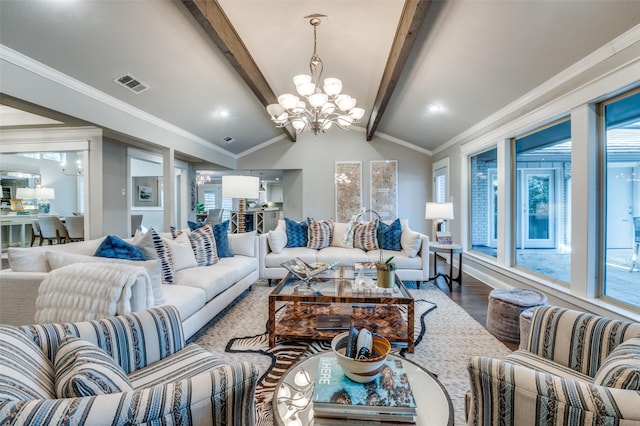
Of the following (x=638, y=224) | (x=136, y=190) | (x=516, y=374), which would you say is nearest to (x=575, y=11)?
(x=638, y=224)

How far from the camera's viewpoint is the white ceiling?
7.55ft

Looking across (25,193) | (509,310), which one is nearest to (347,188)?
(509,310)

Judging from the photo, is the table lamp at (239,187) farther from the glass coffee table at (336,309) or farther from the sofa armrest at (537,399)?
the sofa armrest at (537,399)

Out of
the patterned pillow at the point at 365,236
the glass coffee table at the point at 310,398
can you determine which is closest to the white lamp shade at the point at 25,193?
the patterned pillow at the point at 365,236

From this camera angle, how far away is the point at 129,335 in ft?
4.23

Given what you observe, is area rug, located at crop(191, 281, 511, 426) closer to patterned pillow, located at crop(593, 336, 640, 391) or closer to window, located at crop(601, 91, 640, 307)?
patterned pillow, located at crop(593, 336, 640, 391)

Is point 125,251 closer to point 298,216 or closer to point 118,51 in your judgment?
point 118,51

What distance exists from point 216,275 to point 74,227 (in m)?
4.07

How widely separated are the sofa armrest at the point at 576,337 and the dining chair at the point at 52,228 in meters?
6.83

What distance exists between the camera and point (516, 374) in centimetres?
82

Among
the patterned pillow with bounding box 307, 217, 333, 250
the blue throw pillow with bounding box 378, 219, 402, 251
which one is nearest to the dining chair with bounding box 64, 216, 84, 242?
the patterned pillow with bounding box 307, 217, 333, 250

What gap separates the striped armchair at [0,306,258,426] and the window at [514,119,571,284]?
11.6ft

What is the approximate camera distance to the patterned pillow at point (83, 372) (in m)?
0.75

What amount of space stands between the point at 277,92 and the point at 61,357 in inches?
196
